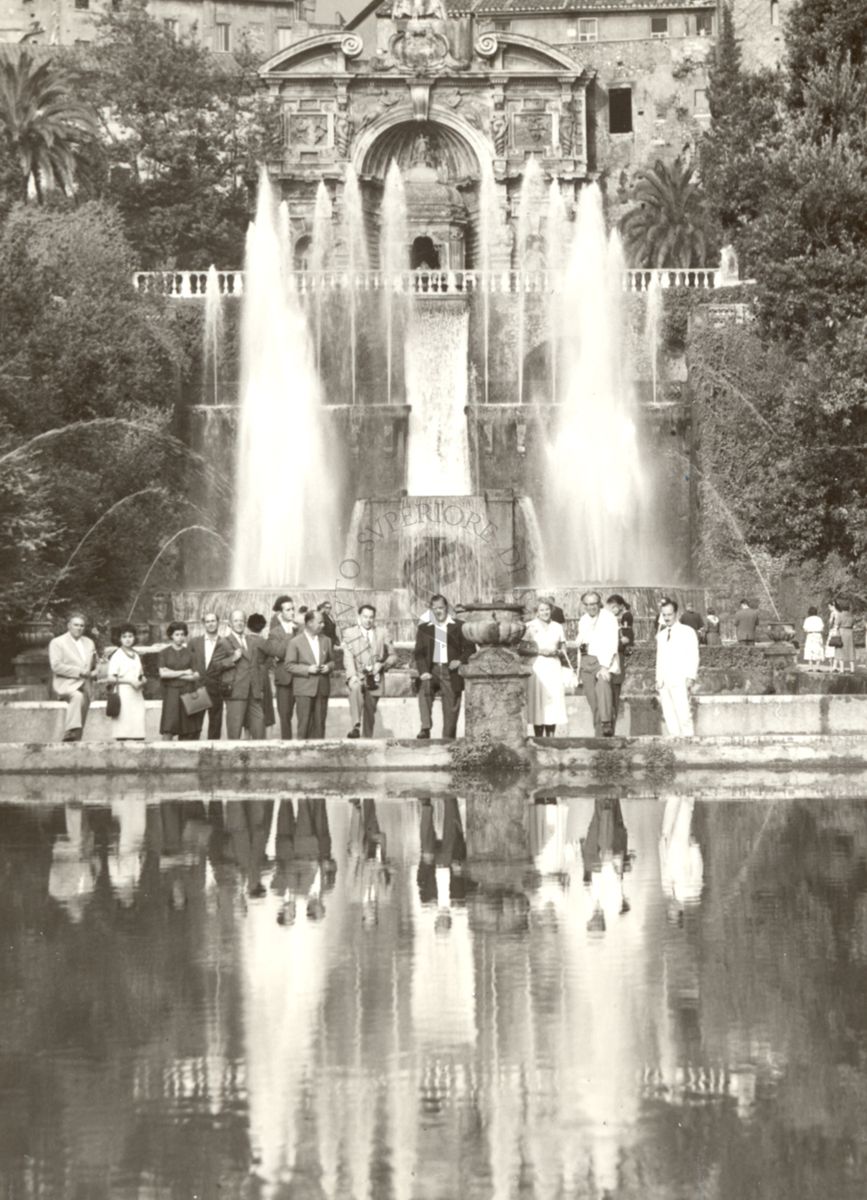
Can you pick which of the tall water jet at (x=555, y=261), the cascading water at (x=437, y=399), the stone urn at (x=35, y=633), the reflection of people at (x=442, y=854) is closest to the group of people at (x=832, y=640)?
the stone urn at (x=35, y=633)

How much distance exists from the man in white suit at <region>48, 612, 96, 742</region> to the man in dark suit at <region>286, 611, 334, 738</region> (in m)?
1.75

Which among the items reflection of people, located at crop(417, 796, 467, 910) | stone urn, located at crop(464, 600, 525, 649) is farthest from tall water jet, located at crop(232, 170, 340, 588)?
reflection of people, located at crop(417, 796, 467, 910)

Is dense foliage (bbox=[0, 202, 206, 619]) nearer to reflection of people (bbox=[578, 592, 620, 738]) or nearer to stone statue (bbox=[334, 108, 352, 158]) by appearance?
reflection of people (bbox=[578, 592, 620, 738])

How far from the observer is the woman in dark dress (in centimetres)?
2036

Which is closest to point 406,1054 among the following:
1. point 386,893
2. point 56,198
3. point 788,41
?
point 386,893

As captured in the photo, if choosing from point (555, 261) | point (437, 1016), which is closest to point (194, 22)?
point (555, 261)

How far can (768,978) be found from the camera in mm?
9586

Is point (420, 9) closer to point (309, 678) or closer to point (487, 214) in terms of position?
point (487, 214)

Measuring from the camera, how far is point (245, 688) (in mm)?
20344

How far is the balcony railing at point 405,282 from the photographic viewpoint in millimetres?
55656

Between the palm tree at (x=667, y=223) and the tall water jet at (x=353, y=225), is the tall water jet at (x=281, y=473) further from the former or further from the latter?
the palm tree at (x=667, y=223)

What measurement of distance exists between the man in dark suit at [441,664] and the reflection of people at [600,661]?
3.50ft

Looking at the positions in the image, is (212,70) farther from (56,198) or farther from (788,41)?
(788,41)

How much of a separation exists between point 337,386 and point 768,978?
149 feet
